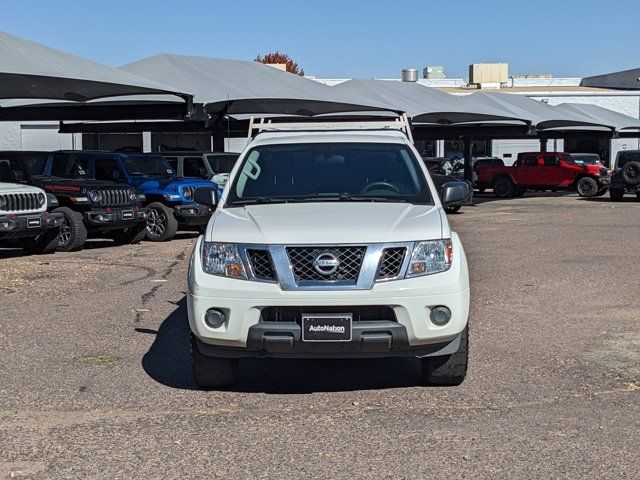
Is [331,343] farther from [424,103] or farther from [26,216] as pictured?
[424,103]

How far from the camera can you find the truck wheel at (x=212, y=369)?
6512 mm

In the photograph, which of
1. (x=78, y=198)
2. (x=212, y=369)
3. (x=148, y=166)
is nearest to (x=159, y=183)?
(x=148, y=166)

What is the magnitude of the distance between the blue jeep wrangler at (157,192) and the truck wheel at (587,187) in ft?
67.8

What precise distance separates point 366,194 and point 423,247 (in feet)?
3.83

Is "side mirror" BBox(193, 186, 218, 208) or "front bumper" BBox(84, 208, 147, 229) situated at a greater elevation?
"side mirror" BBox(193, 186, 218, 208)

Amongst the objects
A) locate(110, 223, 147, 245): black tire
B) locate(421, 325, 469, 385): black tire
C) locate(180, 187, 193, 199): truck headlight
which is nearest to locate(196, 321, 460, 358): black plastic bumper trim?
locate(421, 325, 469, 385): black tire

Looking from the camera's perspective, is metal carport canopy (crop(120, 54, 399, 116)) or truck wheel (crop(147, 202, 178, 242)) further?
metal carport canopy (crop(120, 54, 399, 116))

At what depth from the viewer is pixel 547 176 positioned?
3691cm

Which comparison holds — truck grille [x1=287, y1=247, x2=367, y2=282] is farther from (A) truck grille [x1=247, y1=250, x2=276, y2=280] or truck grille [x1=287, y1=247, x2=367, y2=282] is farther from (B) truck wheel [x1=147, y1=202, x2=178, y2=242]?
(B) truck wheel [x1=147, y1=202, x2=178, y2=242]

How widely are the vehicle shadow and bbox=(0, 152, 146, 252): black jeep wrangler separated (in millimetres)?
8722

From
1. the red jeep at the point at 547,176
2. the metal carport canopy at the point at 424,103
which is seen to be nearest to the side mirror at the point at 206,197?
the metal carport canopy at the point at 424,103

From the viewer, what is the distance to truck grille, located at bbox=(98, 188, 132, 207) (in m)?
16.8

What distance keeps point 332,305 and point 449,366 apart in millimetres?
1032

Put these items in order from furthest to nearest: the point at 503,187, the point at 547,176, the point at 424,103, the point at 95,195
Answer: the point at 503,187, the point at 547,176, the point at 424,103, the point at 95,195
